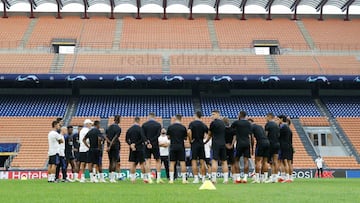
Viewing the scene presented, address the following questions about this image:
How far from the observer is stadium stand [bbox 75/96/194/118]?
36.2m

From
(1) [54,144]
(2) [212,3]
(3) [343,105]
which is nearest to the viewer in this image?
(1) [54,144]

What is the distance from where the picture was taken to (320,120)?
35.9 metres

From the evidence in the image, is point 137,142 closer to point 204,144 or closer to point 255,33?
point 204,144

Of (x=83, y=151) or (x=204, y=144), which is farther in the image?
(x=83, y=151)

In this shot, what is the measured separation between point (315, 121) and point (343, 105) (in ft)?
13.5

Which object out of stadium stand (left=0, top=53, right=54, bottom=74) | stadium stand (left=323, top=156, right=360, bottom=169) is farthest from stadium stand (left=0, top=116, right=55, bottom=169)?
stadium stand (left=323, top=156, right=360, bottom=169)

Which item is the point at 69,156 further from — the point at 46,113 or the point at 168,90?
the point at 168,90

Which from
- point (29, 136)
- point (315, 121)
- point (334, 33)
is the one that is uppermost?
point (334, 33)

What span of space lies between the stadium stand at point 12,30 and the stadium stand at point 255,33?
17338 mm

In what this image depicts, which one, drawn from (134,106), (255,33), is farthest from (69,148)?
(255,33)

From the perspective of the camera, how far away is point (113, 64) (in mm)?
38906

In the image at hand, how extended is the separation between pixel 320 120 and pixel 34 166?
66.0 ft

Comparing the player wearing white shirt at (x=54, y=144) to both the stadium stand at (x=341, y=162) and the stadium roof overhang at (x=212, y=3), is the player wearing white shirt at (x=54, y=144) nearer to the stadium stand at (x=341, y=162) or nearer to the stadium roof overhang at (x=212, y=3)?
the stadium stand at (x=341, y=162)

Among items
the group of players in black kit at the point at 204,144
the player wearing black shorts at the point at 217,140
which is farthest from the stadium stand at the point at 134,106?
the player wearing black shorts at the point at 217,140
